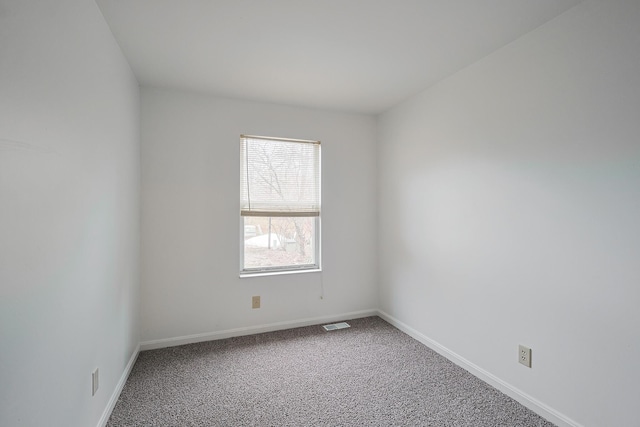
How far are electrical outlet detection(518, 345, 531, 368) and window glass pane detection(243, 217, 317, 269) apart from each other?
2.00 m

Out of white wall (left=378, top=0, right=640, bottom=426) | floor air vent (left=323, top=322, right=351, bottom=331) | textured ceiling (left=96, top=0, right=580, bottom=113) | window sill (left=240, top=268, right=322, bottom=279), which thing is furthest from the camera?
floor air vent (left=323, top=322, right=351, bottom=331)

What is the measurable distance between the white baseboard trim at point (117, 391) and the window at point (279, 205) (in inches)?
43.5

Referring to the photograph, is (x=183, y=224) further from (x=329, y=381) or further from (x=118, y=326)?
(x=329, y=381)

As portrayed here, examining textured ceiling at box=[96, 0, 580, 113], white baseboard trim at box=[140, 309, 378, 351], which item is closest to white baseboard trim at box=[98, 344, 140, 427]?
white baseboard trim at box=[140, 309, 378, 351]

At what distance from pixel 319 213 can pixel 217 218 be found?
1.07 metres

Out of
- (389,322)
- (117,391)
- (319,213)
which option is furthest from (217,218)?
(389,322)

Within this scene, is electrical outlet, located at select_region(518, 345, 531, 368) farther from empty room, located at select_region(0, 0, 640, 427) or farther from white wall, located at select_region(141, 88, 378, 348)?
white wall, located at select_region(141, 88, 378, 348)

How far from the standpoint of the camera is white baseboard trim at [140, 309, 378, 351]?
2.75m

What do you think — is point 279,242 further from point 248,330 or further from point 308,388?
point 308,388

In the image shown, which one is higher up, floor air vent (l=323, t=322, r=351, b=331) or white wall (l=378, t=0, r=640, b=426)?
white wall (l=378, t=0, r=640, b=426)

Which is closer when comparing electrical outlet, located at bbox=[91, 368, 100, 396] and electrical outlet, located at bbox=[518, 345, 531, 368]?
electrical outlet, located at bbox=[91, 368, 100, 396]

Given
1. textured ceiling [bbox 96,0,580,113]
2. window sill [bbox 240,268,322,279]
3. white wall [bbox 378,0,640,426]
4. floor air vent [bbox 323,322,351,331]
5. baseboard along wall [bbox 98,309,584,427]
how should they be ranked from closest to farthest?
white wall [bbox 378,0,640,426]
textured ceiling [bbox 96,0,580,113]
baseboard along wall [bbox 98,309,584,427]
window sill [bbox 240,268,322,279]
floor air vent [bbox 323,322,351,331]

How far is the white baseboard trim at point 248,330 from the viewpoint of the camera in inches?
108

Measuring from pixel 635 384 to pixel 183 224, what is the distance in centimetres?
319
